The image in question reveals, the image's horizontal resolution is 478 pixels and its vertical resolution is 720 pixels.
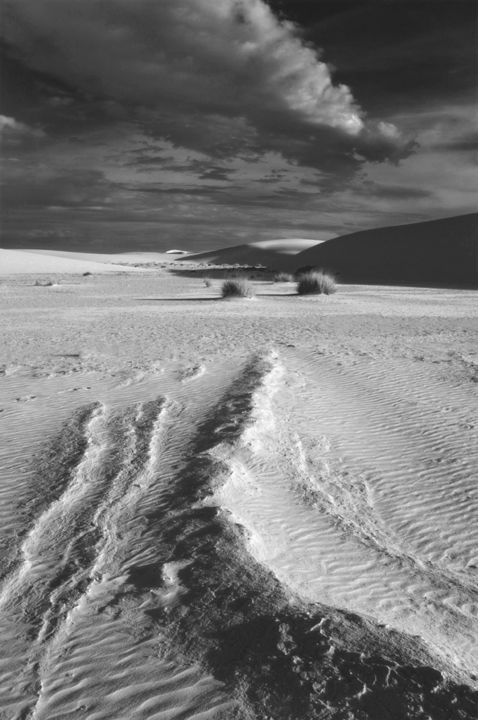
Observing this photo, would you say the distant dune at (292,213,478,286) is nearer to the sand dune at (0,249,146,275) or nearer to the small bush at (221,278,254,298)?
the small bush at (221,278,254,298)

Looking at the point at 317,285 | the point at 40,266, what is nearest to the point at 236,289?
the point at 317,285

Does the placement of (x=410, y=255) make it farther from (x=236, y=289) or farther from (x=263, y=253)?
(x=263, y=253)

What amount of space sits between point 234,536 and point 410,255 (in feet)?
157

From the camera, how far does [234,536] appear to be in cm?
396

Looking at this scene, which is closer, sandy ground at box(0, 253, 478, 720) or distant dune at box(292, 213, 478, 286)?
sandy ground at box(0, 253, 478, 720)

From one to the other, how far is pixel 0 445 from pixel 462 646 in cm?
473

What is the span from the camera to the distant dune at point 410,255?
139 feet

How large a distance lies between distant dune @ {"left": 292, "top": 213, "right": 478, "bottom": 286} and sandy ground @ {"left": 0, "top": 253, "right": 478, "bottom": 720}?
31.5 meters

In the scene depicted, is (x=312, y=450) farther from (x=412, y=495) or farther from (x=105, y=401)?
(x=105, y=401)

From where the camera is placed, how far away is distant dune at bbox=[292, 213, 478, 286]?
4228 centimetres

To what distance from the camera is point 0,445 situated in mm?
6066

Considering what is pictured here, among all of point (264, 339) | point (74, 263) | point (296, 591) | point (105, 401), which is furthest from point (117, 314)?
point (74, 263)

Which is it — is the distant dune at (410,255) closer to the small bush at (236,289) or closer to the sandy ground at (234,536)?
the small bush at (236,289)

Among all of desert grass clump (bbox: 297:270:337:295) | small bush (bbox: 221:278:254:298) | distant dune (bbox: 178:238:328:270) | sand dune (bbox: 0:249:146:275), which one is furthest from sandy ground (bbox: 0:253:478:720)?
distant dune (bbox: 178:238:328:270)
